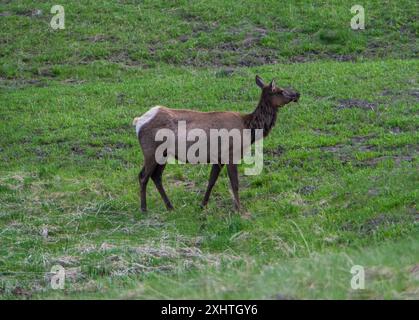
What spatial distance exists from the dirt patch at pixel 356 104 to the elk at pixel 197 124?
3265mm

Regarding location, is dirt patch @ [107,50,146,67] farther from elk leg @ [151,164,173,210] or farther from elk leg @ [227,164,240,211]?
elk leg @ [227,164,240,211]

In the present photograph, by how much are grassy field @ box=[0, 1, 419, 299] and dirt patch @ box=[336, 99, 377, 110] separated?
0.22 ft

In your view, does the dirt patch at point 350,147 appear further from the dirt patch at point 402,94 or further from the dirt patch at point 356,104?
the dirt patch at point 402,94

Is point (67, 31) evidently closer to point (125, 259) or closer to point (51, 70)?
point (51, 70)

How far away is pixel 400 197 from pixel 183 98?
677cm

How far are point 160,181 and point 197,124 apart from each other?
995 mm

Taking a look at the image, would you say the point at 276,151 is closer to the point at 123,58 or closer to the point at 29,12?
the point at 123,58

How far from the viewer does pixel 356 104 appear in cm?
1609

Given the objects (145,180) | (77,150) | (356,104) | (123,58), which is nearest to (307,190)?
(145,180)

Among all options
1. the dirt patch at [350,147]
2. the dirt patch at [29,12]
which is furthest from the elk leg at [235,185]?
the dirt patch at [29,12]

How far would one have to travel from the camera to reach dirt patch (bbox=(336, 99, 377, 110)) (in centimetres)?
1588

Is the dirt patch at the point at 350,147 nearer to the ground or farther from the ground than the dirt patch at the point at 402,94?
nearer to the ground

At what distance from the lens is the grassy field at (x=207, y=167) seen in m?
9.25
